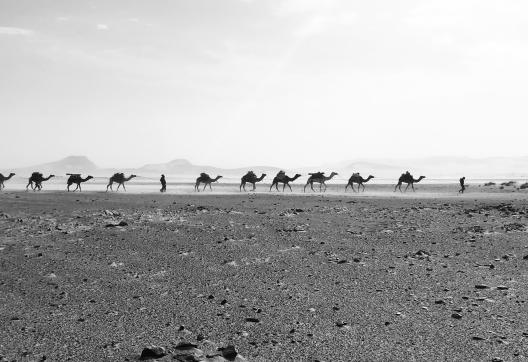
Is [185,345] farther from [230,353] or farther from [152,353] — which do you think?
[230,353]

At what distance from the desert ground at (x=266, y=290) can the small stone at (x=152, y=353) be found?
0.14 m

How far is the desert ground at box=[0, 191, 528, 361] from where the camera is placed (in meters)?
5.56

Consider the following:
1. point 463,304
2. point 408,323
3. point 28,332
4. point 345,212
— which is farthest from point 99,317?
point 345,212

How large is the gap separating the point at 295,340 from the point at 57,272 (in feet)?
17.3

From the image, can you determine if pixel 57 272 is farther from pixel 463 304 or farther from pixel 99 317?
pixel 463 304

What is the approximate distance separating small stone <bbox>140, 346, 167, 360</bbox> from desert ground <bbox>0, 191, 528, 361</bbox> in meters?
0.14

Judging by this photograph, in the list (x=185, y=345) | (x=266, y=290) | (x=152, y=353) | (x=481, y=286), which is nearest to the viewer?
(x=152, y=353)

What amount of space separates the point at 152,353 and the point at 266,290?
302 cm

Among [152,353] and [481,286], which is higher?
[481,286]

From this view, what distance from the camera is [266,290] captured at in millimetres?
7855

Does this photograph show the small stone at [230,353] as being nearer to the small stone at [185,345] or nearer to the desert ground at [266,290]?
the desert ground at [266,290]

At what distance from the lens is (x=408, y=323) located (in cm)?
625

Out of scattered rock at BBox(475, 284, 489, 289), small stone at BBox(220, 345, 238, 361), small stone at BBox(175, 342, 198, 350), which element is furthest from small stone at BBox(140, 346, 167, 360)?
scattered rock at BBox(475, 284, 489, 289)

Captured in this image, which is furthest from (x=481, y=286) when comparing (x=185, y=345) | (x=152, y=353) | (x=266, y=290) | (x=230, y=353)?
(x=152, y=353)
